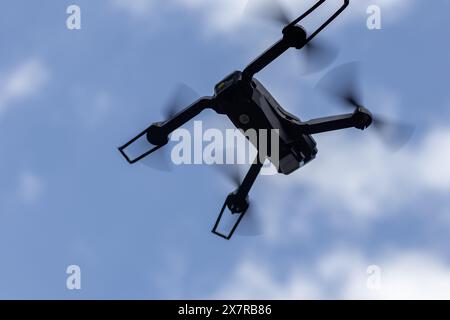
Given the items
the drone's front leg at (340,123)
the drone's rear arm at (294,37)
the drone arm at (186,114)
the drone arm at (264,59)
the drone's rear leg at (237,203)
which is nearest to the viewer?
the drone's rear arm at (294,37)

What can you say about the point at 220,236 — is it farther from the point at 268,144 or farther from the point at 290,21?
the point at 290,21

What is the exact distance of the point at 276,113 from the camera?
23.5m

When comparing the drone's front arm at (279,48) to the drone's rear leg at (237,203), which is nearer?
the drone's front arm at (279,48)

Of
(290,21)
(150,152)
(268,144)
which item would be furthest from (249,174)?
(290,21)

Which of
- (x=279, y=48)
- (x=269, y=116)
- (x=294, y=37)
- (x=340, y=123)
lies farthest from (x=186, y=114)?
(x=340, y=123)

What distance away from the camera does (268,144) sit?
78.1 ft

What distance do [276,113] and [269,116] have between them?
32cm

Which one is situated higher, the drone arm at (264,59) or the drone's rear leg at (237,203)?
the drone arm at (264,59)

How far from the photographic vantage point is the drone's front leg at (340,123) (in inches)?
903

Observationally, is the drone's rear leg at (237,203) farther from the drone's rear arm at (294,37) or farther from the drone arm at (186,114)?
the drone's rear arm at (294,37)

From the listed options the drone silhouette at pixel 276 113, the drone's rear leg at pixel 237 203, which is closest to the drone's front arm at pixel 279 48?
the drone silhouette at pixel 276 113

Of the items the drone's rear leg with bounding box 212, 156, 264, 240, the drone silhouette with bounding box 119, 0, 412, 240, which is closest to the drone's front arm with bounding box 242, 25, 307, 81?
the drone silhouette with bounding box 119, 0, 412, 240

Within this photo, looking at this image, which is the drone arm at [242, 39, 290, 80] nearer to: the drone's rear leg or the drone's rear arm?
the drone's rear arm

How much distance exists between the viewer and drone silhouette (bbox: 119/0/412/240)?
2228 centimetres
